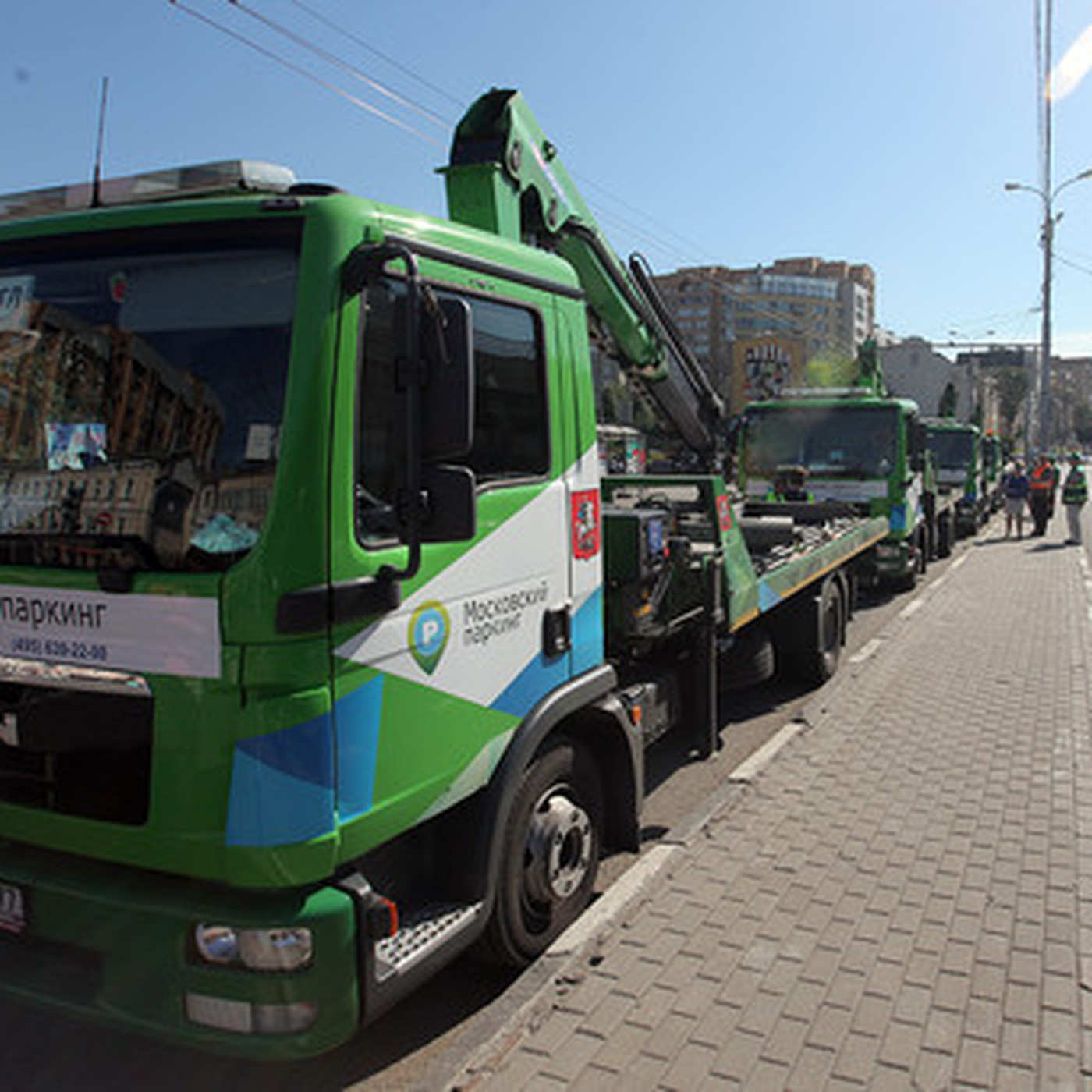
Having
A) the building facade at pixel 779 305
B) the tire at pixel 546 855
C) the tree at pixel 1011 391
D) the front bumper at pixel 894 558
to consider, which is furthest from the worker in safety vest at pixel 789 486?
the tree at pixel 1011 391

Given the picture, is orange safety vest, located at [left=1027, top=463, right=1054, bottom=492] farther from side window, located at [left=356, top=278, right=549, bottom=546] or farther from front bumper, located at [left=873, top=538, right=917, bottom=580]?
side window, located at [left=356, top=278, right=549, bottom=546]

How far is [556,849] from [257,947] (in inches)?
54.9

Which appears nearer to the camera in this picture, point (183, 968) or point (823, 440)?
point (183, 968)

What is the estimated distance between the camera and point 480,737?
9.95 ft

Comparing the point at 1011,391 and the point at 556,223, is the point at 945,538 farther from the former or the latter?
the point at 1011,391

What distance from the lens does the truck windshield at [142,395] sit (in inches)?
96.3

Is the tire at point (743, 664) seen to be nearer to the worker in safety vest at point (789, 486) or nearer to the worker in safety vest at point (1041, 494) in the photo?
the worker in safety vest at point (789, 486)

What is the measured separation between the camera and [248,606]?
2322mm

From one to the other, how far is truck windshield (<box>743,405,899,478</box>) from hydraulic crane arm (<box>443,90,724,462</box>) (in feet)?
13.5

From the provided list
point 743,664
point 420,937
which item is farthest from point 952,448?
point 420,937

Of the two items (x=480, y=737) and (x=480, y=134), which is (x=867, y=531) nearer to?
(x=480, y=134)

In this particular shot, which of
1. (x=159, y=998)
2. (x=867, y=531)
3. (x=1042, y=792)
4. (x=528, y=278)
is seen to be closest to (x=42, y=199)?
(x=528, y=278)

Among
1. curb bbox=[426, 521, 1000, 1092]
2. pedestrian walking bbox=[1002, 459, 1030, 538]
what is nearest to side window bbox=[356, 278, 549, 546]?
curb bbox=[426, 521, 1000, 1092]

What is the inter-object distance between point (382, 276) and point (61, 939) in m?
1.98
